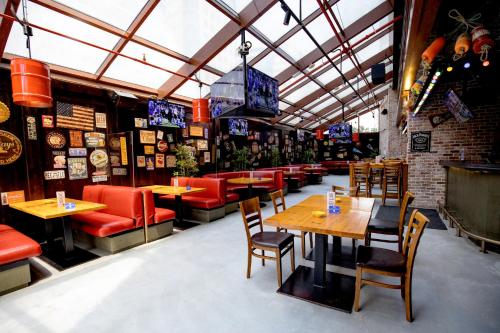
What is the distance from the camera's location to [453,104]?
16.2ft

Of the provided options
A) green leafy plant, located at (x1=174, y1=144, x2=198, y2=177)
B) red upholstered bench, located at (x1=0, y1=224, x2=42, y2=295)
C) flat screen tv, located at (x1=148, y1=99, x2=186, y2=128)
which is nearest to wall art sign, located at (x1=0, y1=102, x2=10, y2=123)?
red upholstered bench, located at (x1=0, y1=224, x2=42, y2=295)

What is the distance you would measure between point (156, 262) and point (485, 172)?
15.1ft

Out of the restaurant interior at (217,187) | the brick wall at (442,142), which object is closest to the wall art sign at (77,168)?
the restaurant interior at (217,187)

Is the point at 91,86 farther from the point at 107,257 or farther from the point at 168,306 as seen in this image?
the point at 168,306

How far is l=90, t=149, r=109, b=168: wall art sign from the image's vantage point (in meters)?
5.00

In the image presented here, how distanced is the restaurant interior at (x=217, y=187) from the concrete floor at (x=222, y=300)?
0.02 meters

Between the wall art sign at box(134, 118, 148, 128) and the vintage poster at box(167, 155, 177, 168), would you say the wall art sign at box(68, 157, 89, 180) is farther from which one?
the vintage poster at box(167, 155, 177, 168)

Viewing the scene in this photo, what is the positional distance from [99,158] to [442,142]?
295 inches

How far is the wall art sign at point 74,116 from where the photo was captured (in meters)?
4.51

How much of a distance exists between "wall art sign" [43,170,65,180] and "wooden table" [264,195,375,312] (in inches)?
168

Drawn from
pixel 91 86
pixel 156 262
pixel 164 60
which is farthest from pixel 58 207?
pixel 164 60

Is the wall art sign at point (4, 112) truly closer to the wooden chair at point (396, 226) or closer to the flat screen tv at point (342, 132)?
the wooden chair at point (396, 226)

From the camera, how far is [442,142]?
5.45 meters

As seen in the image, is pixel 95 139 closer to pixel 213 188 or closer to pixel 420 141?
pixel 213 188
